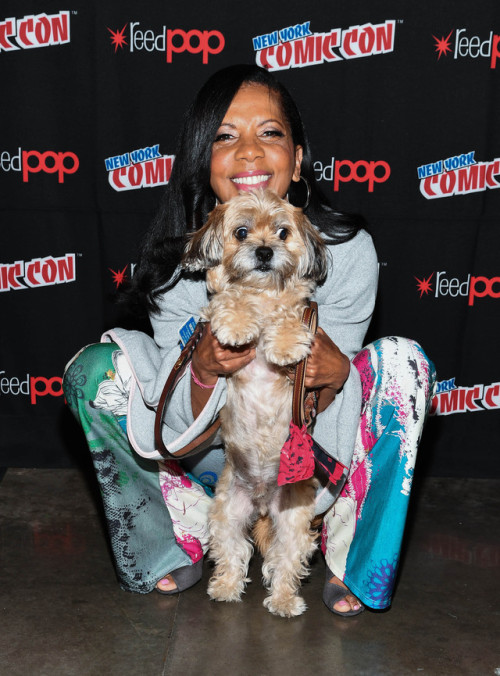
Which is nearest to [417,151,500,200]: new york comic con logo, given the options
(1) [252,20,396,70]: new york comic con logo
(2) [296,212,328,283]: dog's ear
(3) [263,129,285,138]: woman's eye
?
(1) [252,20,396,70]: new york comic con logo

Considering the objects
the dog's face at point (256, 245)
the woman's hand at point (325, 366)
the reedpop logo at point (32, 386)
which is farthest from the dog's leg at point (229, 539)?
the reedpop logo at point (32, 386)

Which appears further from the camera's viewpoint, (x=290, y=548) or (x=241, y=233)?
(x=290, y=548)

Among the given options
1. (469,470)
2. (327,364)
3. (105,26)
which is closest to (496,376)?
(469,470)

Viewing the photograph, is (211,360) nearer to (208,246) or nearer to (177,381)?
(177,381)

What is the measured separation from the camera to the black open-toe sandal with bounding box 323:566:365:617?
302 cm

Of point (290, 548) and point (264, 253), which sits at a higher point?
point (264, 253)

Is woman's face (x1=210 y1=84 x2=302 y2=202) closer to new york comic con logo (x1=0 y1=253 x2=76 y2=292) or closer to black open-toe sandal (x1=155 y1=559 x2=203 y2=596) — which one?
black open-toe sandal (x1=155 y1=559 x2=203 y2=596)

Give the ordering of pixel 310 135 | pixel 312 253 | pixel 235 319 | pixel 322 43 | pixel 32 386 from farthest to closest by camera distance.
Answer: pixel 32 386 < pixel 310 135 < pixel 322 43 < pixel 312 253 < pixel 235 319

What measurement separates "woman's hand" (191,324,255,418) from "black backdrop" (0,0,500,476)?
169 centimetres

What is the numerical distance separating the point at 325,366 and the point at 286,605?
97 centimetres

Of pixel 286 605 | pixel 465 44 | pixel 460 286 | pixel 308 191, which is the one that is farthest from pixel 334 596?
pixel 465 44

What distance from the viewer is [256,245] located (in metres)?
2.65

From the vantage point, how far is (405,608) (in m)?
3.11

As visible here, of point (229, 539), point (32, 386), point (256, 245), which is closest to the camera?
point (256, 245)
